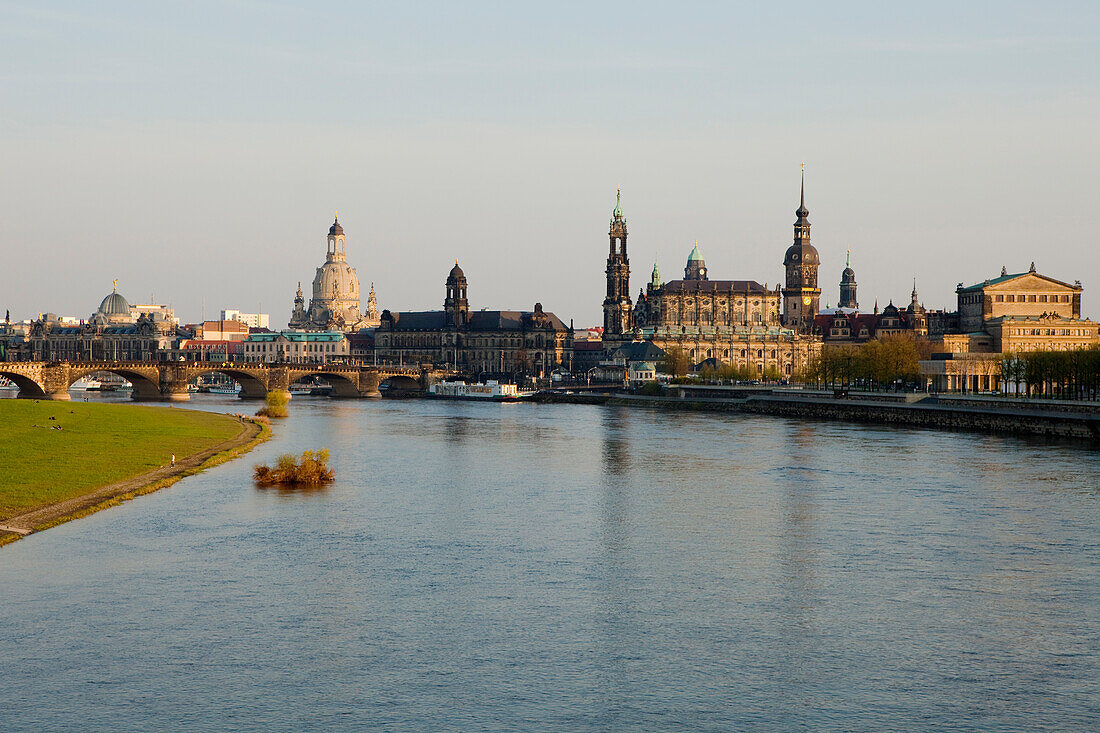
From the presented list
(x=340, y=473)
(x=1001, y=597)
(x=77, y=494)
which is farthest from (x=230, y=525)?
(x=1001, y=597)

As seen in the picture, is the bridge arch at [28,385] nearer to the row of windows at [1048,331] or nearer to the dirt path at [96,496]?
the dirt path at [96,496]

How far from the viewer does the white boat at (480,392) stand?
18150cm

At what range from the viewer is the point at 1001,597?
3066 cm

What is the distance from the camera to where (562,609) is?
29.5m

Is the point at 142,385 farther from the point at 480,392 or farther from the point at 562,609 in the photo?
the point at 562,609

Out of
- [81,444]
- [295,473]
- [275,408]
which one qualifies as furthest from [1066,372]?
[81,444]

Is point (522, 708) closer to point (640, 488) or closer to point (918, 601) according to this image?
point (918, 601)

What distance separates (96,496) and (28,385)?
95.0m

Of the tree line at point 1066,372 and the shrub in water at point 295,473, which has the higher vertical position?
the tree line at point 1066,372

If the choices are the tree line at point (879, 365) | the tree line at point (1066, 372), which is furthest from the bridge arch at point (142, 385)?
the tree line at point (1066, 372)

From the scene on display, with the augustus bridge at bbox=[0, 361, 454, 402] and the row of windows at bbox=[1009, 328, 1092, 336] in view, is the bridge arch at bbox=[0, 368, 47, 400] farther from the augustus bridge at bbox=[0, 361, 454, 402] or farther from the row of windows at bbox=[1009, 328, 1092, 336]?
the row of windows at bbox=[1009, 328, 1092, 336]

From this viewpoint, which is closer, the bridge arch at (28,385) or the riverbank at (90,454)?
the riverbank at (90,454)

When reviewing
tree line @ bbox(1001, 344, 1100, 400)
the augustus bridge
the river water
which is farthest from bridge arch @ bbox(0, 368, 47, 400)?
tree line @ bbox(1001, 344, 1100, 400)

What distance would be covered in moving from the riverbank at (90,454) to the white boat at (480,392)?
279 ft
